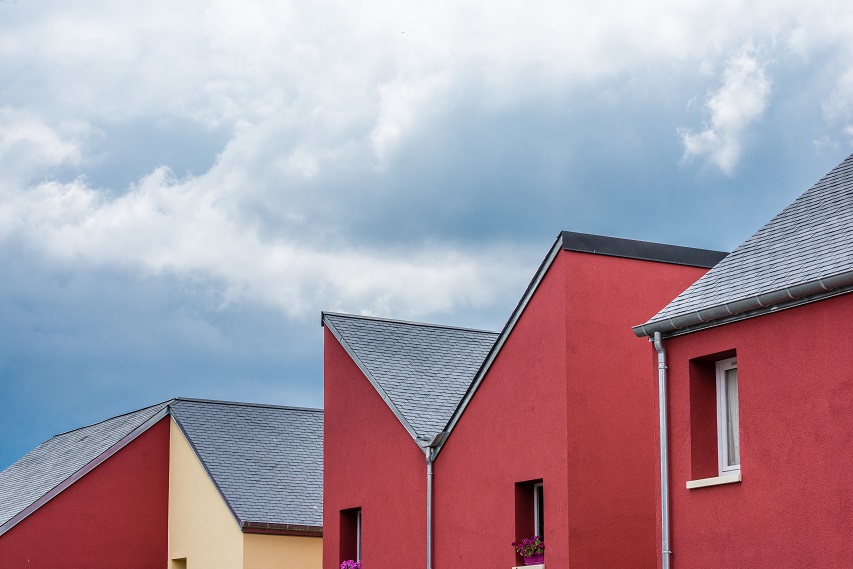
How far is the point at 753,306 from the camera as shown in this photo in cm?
1292

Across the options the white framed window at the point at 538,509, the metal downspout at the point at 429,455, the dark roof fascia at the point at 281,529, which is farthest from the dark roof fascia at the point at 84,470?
the white framed window at the point at 538,509

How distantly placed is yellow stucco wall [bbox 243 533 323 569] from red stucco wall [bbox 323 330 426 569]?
3053mm

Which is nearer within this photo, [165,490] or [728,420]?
[728,420]

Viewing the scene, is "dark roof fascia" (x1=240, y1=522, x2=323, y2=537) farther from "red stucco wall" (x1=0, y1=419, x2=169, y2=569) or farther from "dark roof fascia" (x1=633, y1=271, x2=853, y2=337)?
"dark roof fascia" (x1=633, y1=271, x2=853, y2=337)

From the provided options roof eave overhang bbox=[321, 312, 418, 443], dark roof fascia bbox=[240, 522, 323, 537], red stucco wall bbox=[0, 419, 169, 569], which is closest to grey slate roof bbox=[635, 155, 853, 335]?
roof eave overhang bbox=[321, 312, 418, 443]

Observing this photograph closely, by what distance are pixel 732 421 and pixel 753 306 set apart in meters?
1.38

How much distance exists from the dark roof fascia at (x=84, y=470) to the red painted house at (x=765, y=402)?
16.3 meters

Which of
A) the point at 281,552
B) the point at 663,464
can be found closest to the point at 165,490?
the point at 281,552

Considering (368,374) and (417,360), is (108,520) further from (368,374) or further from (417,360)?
(368,374)

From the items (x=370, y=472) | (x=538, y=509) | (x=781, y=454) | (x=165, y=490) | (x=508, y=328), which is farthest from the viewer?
(x=165, y=490)

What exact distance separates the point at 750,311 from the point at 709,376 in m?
1.08

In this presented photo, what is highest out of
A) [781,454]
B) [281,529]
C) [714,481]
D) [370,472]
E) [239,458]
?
[239,458]

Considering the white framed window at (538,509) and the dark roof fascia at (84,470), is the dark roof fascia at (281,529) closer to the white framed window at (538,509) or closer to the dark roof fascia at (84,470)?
the dark roof fascia at (84,470)

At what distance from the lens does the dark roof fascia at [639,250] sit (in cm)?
1591
